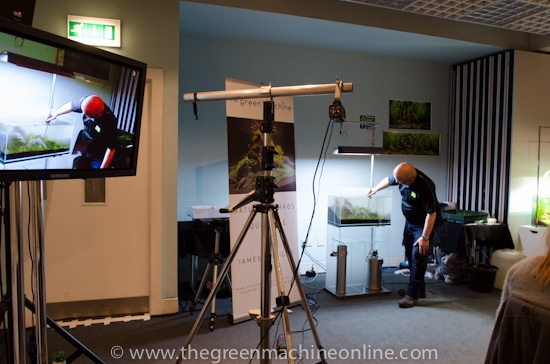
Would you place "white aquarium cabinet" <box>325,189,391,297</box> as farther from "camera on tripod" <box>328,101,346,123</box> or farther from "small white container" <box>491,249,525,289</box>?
"camera on tripod" <box>328,101,346,123</box>

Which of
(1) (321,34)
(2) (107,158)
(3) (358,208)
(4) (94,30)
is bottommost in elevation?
(3) (358,208)

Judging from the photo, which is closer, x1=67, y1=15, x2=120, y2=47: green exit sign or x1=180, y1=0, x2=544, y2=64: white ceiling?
x1=67, y1=15, x2=120, y2=47: green exit sign

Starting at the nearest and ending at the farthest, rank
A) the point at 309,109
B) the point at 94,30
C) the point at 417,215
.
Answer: the point at 94,30 → the point at 417,215 → the point at 309,109

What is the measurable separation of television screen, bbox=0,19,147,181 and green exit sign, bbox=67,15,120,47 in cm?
156

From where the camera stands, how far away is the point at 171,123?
3174 mm

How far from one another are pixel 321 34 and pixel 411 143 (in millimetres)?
1911

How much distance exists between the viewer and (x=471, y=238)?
4.14 meters

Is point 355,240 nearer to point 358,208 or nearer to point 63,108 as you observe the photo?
point 358,208

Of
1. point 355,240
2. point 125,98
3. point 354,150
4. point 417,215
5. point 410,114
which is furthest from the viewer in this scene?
point 410,114

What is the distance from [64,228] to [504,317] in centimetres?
303

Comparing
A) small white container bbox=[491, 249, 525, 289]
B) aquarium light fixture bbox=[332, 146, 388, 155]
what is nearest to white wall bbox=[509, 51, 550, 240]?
small white container bbox=[491, 249, 525, 289]

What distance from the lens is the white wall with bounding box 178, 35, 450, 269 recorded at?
13.4 ft

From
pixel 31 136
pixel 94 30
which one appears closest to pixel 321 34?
pixel 94 30

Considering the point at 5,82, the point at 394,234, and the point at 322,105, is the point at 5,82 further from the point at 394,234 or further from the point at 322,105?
the point at 394,234
